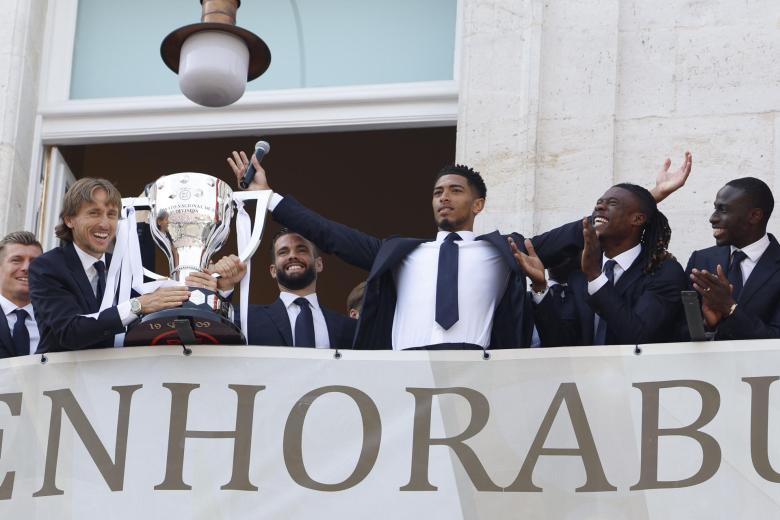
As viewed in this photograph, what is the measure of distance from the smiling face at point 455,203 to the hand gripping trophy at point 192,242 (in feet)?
2.60

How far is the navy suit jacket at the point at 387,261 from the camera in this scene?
7953mm

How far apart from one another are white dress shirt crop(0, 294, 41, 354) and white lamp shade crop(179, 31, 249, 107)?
1.28 metres

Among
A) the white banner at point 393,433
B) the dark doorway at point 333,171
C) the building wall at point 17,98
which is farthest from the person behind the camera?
the dark doorway at point 333,171

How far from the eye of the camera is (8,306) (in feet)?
28.4

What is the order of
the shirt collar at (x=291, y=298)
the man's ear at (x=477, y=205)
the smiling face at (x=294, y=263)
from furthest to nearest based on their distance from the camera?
the smiling face at (x=294, y=263), the shirt collar at (x=291, y=298), the man's ear at (x=477, y=205)

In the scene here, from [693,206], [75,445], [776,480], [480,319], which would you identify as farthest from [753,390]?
[75,445]

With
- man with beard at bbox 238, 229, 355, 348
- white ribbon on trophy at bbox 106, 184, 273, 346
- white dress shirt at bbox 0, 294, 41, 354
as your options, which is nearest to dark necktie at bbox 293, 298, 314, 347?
man with beard at bbox 238, 229, 355, 348

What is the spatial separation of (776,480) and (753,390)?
38cm

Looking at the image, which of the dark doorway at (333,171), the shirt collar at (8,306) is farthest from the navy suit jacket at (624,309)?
the dark doorway at (333,171)

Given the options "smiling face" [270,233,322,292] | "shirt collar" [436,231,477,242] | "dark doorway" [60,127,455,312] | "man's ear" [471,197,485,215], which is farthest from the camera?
"dark doorway" [60,127,455,312]

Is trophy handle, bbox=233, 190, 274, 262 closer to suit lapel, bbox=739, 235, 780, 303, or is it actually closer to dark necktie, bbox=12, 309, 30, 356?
dark necktie, bbox=12, 309, 30, 356

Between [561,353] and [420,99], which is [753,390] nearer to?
[561,353]

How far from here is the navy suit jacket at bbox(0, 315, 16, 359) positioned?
27.4 ft

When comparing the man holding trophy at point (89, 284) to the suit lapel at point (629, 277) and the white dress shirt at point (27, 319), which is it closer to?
the white dress shirt at point (27, 319)
